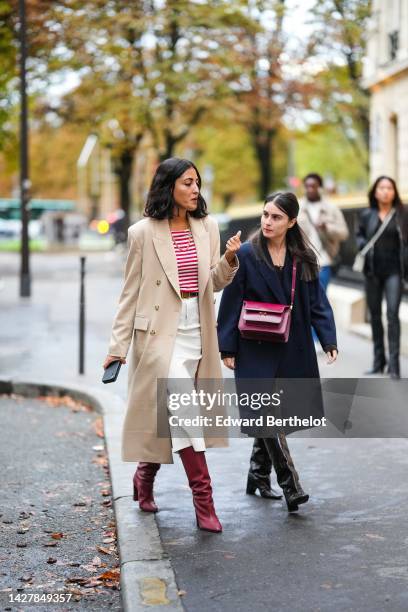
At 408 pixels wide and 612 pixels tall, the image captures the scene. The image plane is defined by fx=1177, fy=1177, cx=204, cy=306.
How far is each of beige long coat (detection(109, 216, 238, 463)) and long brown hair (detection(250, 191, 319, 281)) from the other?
279 millimetres

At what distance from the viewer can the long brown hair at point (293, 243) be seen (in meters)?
5.89

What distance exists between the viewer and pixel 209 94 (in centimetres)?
3222

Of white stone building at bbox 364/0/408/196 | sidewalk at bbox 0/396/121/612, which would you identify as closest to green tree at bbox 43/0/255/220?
white stone building at bbox 364/0/408/196

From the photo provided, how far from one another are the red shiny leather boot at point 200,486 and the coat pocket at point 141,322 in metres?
0.62

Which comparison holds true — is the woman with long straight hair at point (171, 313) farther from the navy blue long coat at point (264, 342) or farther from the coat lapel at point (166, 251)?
the navy blue long coat at point (264, 342)

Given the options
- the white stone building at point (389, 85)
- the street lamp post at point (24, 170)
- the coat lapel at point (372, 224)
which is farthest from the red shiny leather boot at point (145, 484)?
the street lamp post at point (24, 170)

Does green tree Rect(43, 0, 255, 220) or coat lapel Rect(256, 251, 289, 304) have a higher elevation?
green tree Rect(43, 0, 255, 220)

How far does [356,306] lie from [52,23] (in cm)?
1396

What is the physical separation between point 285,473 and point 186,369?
780 millimetres

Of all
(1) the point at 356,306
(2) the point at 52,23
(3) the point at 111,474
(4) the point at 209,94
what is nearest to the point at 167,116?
(4) the point at 209,94

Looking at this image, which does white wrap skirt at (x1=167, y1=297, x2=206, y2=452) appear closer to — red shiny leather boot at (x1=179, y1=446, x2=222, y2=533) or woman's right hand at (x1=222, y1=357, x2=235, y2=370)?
red shiny leather boot at (x1=179, y1=446, x2=222, y2=533)

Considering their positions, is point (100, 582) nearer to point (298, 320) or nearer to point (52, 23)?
point (298, 320)

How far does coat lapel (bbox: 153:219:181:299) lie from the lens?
223 inches

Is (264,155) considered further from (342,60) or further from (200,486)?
(200,486)
